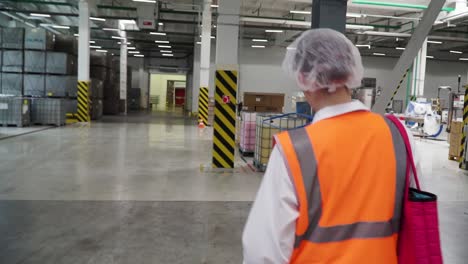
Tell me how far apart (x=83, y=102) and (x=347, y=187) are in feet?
61.1

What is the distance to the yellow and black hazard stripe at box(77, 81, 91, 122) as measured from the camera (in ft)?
59.3

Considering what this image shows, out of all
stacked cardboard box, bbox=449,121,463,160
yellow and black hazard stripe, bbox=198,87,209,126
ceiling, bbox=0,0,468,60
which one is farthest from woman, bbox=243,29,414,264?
yellow and black hazard stripe, bbox=198,87,209,126

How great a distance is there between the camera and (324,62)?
4.85 feet

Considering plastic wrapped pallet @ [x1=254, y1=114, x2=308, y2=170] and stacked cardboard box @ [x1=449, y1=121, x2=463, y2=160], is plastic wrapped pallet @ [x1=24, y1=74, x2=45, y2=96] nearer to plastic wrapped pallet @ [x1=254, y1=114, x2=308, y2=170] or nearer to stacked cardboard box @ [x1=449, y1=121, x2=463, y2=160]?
plastic wrapped pallet @ [x1=254, y1=114, x2=308, y2=170]

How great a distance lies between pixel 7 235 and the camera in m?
4.37

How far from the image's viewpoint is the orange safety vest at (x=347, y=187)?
1302mm

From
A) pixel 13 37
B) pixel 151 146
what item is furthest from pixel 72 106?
pixel 151 146

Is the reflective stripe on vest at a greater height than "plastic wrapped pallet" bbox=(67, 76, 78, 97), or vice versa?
"plastic wrapped pallet" bbox=(67, 76, 78, 97)

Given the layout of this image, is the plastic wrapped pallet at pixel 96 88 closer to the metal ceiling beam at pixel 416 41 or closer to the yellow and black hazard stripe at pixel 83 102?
the yellow and black hazard stripe at pixel 83 102

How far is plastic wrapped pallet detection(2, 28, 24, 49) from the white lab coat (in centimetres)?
1871

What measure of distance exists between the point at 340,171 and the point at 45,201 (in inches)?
212

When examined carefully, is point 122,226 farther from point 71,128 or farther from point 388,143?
point 71,128

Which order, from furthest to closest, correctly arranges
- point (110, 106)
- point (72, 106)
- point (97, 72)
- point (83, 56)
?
point (110, 106), point (97, 72), point (72, 106), point (83, 56)

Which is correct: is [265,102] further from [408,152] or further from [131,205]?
[408,152]
